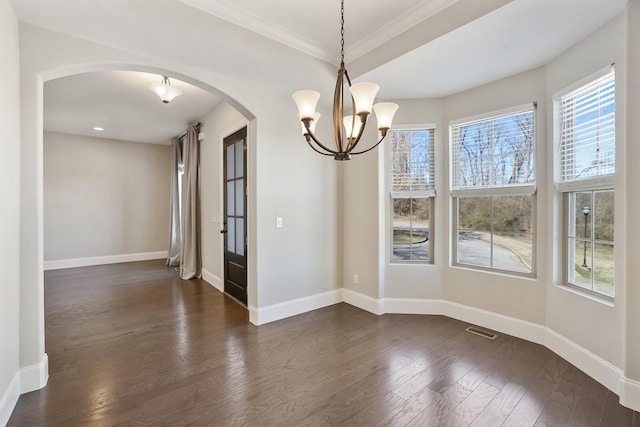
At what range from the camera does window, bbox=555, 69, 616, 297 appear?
2.16 meters

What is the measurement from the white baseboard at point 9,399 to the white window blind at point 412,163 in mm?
3523

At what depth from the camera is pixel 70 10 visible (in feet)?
6.18

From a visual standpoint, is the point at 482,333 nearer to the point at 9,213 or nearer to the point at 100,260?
the point at 9,213

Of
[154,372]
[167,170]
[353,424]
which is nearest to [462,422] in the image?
[353,424]

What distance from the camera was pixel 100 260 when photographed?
6391 mm

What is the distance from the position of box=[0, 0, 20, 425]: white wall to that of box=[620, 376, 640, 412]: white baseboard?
379cm

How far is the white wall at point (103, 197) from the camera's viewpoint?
5.94 m

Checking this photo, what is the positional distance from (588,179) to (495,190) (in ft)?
2.57

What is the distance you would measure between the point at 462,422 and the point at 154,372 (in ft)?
7.21

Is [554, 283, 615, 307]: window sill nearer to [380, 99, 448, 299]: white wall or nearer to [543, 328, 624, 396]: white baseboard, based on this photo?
[543, 328, 624, 396]: white baseboard

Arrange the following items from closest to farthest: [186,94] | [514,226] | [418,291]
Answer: [514,226]
[418,291]
[186,94]

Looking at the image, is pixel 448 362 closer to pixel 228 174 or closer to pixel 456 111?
pixel 456 111

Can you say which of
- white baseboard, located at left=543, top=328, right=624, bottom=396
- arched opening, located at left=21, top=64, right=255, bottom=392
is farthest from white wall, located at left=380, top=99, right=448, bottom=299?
arched opening, located at left=21, top=64, right=255, bottom=392

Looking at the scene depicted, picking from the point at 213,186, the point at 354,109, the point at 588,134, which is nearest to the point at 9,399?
the point at 354,109
